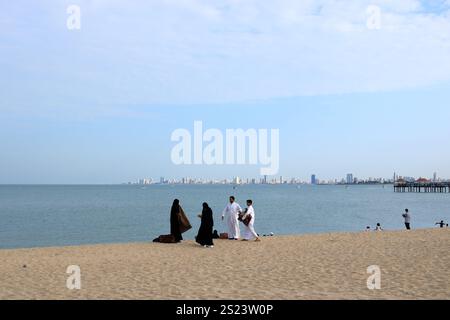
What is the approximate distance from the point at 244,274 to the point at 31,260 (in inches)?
249

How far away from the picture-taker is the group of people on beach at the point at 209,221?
1516 cm

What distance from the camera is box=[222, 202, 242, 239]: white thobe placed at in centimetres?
1623

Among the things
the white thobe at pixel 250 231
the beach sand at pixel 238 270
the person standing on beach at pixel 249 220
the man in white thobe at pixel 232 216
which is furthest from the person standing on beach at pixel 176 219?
the white thobe at pixel 250 231

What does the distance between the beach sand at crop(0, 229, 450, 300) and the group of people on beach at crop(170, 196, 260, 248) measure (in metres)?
0.45

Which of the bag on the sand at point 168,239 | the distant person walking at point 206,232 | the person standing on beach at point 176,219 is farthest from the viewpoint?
the bag on the sand at point 168,239

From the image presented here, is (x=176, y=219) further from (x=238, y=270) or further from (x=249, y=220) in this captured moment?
(x=238, y=270)

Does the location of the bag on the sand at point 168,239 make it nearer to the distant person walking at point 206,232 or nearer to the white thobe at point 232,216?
the distant person walking at point 206,232

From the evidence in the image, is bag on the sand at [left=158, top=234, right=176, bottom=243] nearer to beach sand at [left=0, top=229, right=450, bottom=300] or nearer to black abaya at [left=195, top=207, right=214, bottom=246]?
beach sand at [left=0, top=229, right=450, bottom=300]

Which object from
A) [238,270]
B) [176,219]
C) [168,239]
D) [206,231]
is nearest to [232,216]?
[206,231]

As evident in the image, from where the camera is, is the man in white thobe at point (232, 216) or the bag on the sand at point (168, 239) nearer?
the man in white thobe at point (232, 216)

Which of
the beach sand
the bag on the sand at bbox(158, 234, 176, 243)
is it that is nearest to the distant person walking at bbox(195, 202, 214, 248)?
the beach sand

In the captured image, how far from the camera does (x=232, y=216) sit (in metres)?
16.3

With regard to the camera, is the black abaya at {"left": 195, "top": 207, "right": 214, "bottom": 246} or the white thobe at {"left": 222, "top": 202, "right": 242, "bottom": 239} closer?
the black abaya at {"left": 195, "top": 207, "right": 214, "bottom": 246}
